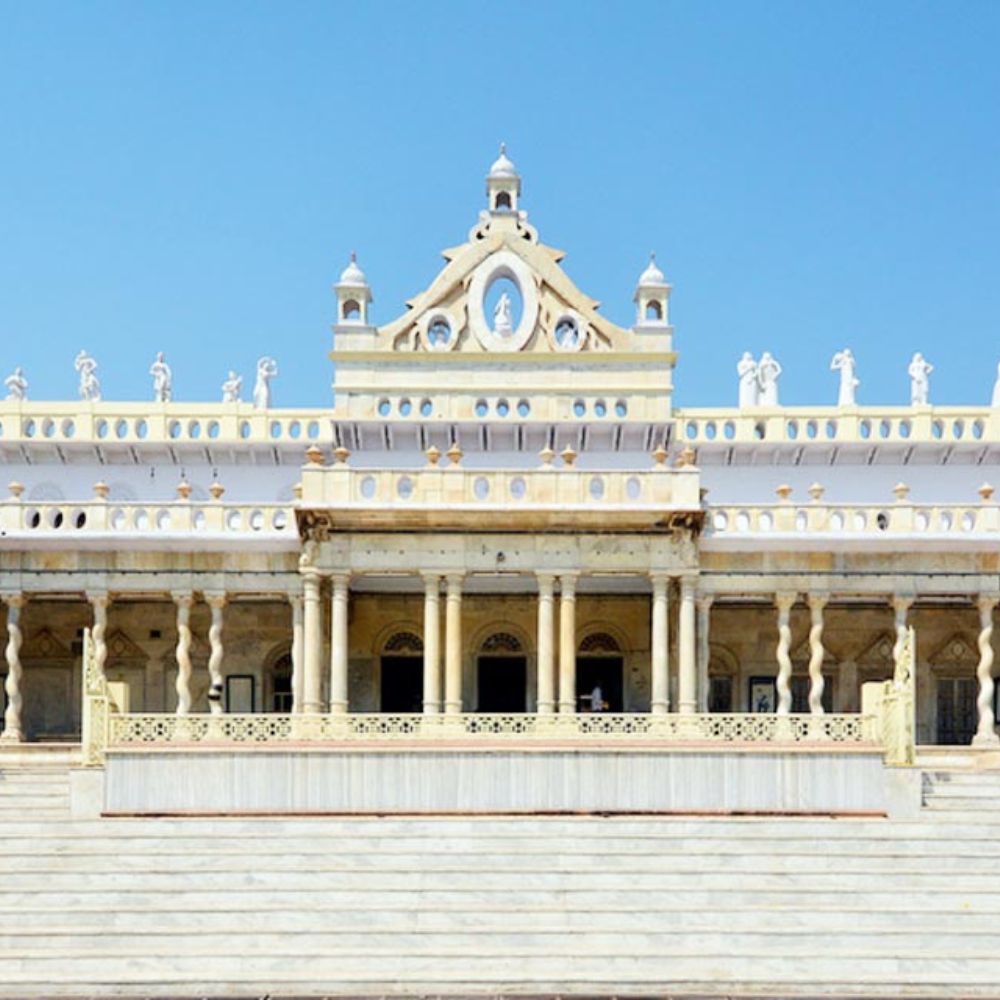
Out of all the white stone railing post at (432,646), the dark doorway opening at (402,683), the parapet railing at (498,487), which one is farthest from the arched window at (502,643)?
the parapet railing at (498,487)

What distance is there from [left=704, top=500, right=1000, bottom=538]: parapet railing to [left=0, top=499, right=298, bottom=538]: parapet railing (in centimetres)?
1008

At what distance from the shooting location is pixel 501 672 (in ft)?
115

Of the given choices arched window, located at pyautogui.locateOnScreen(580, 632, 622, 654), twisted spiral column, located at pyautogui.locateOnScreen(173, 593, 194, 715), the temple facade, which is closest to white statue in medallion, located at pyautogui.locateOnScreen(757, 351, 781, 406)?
Answer: the temple facade

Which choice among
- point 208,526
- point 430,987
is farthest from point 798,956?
point 208,526

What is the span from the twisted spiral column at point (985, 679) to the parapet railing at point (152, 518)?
51.2ft

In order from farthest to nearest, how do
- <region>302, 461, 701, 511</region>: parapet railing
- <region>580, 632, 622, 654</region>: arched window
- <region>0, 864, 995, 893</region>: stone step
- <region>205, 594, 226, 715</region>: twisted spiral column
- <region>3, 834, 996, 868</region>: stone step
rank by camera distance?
<region>580, 632, 622, 654</region>: arched window < <region>205, 594, 226, 715</region>: twisted spiral column < <region>302, 461, 701, 511</region>: parapet railing < <region>3, 834, 996, 868</region>: stone step < <region>0, 864, 995, 893</region>: stone step

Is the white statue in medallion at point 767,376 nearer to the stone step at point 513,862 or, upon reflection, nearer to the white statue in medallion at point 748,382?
the white statue in medallion at point 748,382

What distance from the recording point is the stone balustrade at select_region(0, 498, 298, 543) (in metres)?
32.5

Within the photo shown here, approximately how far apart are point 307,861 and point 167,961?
309 cm

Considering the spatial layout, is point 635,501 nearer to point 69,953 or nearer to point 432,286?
point 432,286

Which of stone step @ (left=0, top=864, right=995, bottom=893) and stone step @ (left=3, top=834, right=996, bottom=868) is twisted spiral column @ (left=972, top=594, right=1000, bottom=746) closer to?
stone step @ (left=3, top=834, right=996, bottom=868)

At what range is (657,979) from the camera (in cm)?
1923

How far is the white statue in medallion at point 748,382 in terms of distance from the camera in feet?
125

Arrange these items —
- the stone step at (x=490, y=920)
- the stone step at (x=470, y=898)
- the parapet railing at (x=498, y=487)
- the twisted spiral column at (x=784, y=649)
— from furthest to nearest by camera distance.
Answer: the twisted spiral column at (x=784, y=649)
the parapet railing at (x=498, y=487)
the stone step at (x=470, y=898)
the stone step at (x=490, y=920)
